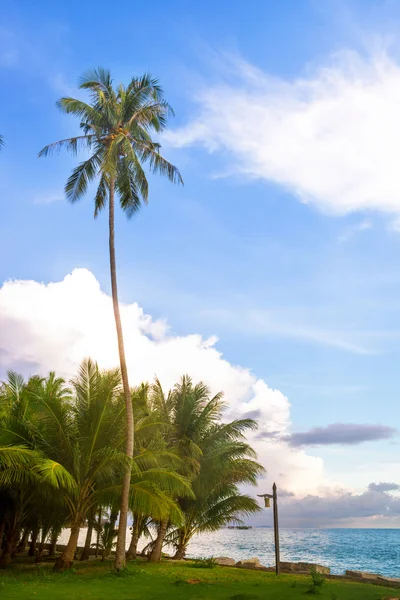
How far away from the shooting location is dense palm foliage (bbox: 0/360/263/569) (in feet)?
68.3

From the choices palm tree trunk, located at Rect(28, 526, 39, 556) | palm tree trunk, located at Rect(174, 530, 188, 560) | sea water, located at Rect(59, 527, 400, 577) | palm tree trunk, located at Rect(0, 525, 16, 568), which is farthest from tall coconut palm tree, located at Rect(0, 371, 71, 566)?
sea water, located at Rect(59, 527, 400, 577)

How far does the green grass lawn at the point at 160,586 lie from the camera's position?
15.6 m

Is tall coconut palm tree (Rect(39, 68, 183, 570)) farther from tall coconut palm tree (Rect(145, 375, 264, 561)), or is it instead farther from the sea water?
the sea water

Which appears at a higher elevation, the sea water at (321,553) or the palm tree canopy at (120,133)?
the palm tree canopy at (120,133)

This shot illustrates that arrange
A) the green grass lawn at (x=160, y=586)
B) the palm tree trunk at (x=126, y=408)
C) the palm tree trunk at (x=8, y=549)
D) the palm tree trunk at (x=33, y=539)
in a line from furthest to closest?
the palm tree trunk at (x=33, y=539) → the palm tree trunk at (x=8, y=549) → the palm tree trunk at (x=126, y=408) → the green grass lawn at (x=160, y=586)

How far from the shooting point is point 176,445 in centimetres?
2753

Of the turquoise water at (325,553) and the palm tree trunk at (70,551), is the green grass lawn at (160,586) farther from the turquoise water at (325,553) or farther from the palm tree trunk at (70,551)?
the turquoise water at (325,553)

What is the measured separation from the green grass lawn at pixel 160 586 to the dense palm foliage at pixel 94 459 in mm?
1906

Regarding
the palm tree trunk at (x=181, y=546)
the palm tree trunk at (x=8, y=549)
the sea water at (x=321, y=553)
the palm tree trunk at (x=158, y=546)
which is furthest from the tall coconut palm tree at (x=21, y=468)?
the sea water at (x=321, y=553)

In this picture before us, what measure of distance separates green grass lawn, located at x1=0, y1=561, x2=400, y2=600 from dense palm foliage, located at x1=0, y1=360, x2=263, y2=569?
1906 mm

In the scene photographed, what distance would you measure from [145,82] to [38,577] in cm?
2016

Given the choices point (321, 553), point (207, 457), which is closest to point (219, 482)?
point (207, 457)

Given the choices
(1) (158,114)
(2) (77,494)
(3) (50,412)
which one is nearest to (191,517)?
(2) (77,494)

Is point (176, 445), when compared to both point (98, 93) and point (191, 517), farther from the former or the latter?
point (98, 93)
